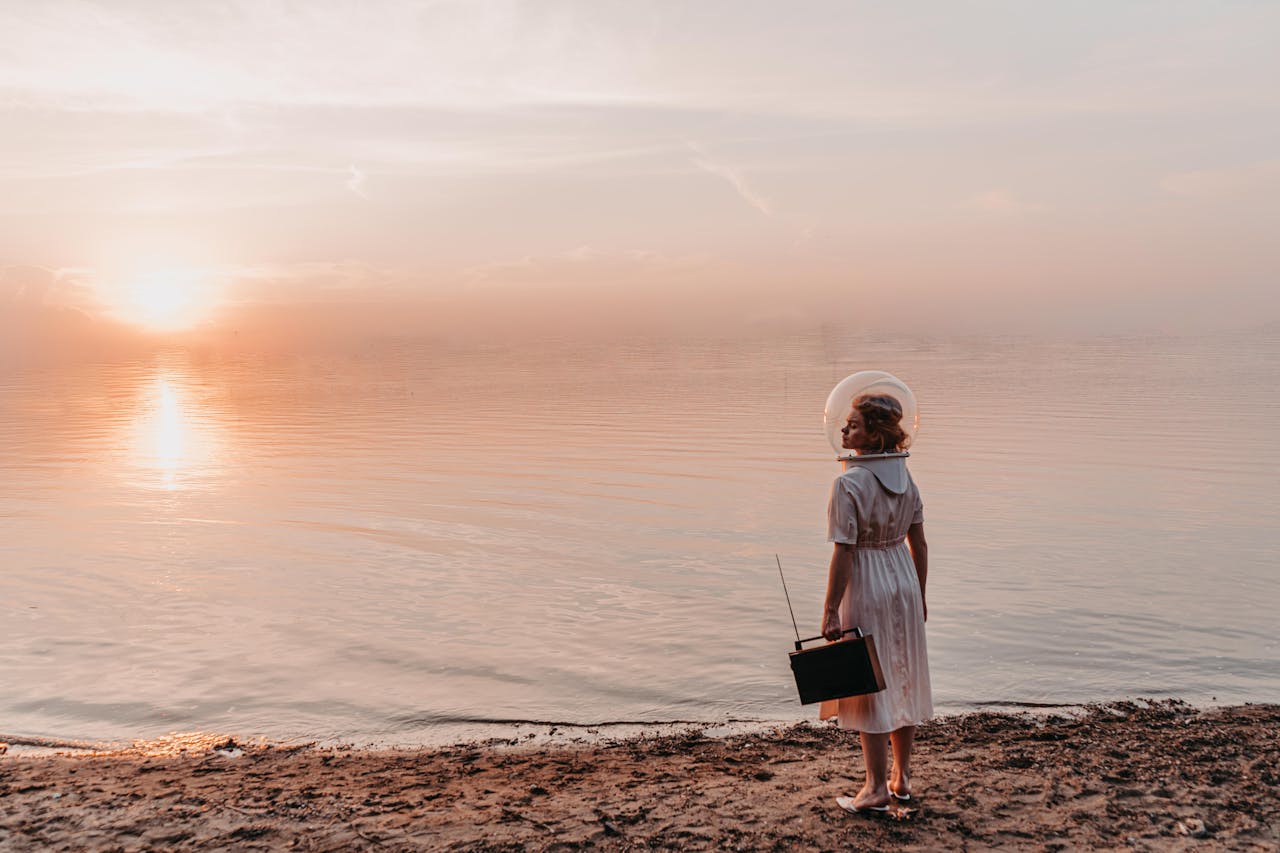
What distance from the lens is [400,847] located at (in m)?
4.47

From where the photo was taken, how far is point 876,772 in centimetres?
471

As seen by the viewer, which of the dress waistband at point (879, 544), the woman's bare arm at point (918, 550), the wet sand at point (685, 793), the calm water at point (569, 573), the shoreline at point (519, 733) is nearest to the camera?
the wet sand at point (685, 793)

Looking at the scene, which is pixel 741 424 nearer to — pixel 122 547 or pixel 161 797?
pixel 122 547

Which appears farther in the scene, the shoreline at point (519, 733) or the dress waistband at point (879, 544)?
the shoreline at point (519, 733)

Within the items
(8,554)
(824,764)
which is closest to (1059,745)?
(824,764)

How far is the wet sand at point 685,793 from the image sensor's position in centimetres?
452

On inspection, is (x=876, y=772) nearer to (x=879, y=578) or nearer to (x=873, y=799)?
(x=873, y=799)

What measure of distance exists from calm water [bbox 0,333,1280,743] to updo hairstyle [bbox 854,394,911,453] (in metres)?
2.93

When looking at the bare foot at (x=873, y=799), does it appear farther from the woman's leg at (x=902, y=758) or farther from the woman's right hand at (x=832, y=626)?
the woman's right hand at (x=832, y=626)

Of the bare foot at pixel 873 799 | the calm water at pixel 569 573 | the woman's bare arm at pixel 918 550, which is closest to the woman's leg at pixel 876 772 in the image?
the bare foot at pixel 873 799

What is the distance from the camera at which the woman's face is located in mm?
4590

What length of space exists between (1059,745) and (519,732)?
11.0 feet

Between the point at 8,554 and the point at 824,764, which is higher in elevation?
the point at 8,554

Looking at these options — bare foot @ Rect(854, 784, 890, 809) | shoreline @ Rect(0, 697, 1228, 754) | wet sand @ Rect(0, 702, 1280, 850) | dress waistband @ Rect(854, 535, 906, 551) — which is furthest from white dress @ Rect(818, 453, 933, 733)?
shoreline @ Rect(0, 697, 1228, 754)
